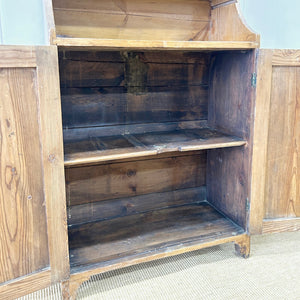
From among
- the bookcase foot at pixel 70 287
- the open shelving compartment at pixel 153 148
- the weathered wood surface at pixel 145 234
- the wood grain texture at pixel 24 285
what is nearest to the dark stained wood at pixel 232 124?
the open shelving compartment at pixel 153 148

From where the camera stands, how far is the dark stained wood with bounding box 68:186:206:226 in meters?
1.70

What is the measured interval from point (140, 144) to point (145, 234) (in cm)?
46

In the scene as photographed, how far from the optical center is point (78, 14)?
4.85 feet

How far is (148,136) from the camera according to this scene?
1.66 m

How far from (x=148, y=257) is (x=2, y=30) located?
125 cm

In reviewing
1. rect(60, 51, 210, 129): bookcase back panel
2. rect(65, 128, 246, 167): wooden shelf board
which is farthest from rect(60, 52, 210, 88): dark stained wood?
rect(65, 128, 246, 167): wooden shelf board

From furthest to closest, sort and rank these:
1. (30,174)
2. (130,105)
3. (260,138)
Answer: (130,105), (260,138), (30,174)

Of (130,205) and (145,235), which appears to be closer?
(145,235)

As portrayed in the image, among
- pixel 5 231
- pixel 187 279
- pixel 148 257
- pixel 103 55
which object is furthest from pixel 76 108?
pixel 187 279

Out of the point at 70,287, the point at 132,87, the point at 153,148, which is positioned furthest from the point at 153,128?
the point at 70,287

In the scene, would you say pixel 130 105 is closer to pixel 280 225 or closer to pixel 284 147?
pixel 284 147

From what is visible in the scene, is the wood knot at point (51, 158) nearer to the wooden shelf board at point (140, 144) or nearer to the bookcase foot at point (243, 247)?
Answer: the wooden shelf board at point (140, 144)

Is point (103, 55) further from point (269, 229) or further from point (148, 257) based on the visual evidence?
point (269, 229)

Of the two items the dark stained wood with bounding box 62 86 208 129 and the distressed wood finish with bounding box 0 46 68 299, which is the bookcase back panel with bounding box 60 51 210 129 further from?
the distressed wood finish with bounding box 0 46 68 299
